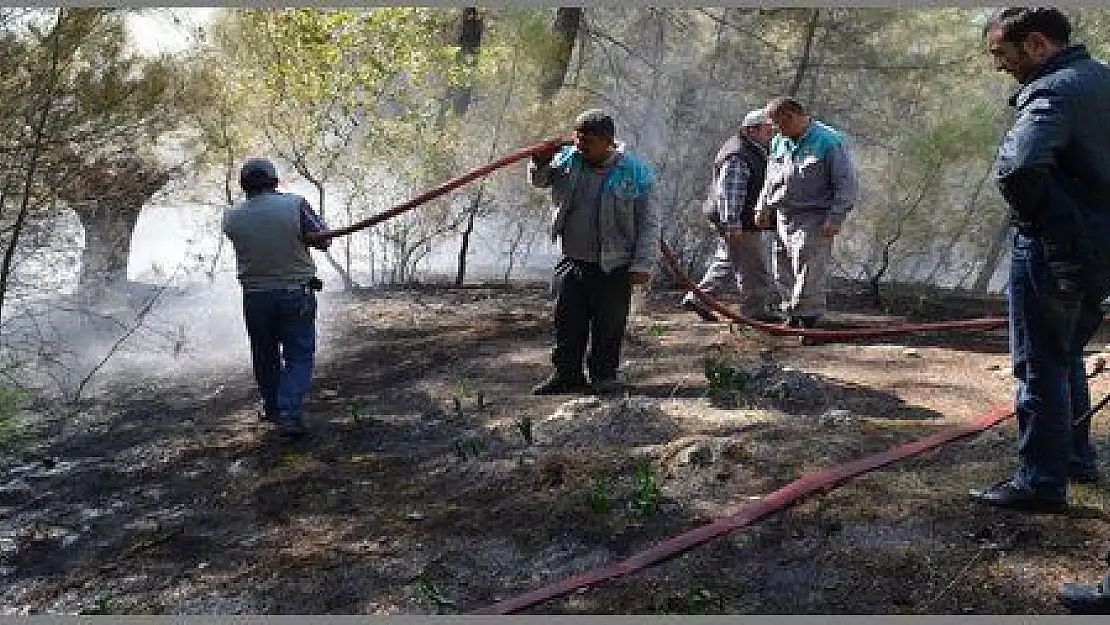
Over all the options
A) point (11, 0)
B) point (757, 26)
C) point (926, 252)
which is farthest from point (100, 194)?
point (926, 252)

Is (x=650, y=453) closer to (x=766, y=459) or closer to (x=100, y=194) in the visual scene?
(x=766, y=459)

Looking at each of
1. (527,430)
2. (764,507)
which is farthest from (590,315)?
(764,507)

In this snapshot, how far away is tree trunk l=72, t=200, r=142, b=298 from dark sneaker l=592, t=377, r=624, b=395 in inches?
178

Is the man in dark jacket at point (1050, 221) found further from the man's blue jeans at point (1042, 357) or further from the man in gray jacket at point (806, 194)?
the man in gray jacket at point (806, 194)

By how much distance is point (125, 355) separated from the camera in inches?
400

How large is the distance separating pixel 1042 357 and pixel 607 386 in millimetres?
3218

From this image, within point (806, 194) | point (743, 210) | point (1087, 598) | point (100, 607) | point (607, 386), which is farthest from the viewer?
point (743, 210)

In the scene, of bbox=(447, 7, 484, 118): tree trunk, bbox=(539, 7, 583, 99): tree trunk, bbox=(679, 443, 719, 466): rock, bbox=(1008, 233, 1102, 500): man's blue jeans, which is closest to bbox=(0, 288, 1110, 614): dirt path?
bbox=(679, 443, 719, 466): rock

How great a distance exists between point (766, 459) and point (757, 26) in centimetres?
1748

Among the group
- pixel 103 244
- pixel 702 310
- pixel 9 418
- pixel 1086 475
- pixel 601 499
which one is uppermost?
pixel 103 244

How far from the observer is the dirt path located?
146 inches

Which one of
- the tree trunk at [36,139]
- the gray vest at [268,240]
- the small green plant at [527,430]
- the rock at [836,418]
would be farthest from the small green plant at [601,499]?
the tree trunk at [36,139]

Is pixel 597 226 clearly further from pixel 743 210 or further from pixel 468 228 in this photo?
pixel 468 228

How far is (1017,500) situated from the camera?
3938 mm
